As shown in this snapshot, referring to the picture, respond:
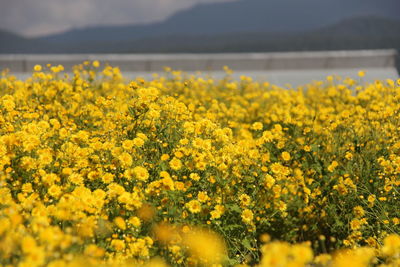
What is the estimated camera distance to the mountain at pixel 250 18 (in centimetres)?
4375

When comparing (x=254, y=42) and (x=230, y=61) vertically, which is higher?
(x=230, y=61)

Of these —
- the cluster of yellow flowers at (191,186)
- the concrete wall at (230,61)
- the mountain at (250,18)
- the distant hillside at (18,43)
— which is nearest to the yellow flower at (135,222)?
the cluster of yellow flowers at (191,186)

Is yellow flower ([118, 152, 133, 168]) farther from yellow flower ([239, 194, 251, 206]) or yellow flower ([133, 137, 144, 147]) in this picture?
yellow flower ([239, 194, 251, 206])

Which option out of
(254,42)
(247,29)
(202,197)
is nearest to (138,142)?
(202,197)

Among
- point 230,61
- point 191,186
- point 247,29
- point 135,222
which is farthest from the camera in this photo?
point 247,29

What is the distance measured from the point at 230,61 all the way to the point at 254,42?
60.4 ft

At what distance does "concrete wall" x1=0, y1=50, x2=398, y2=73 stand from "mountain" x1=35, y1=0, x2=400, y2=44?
3264cm

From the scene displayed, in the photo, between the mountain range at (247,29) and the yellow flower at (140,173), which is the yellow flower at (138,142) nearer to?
→ the yellow flower at (140,173)

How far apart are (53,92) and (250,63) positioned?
6.02m

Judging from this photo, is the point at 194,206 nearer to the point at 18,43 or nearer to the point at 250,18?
the point at 18,43

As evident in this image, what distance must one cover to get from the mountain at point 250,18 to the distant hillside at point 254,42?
729 centimetres

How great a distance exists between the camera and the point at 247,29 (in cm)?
4247

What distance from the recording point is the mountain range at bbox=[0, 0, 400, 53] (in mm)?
31453

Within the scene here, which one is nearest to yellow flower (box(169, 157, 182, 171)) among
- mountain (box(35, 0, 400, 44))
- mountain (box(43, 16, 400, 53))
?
mountain (box(43, 16, 400, 53))
